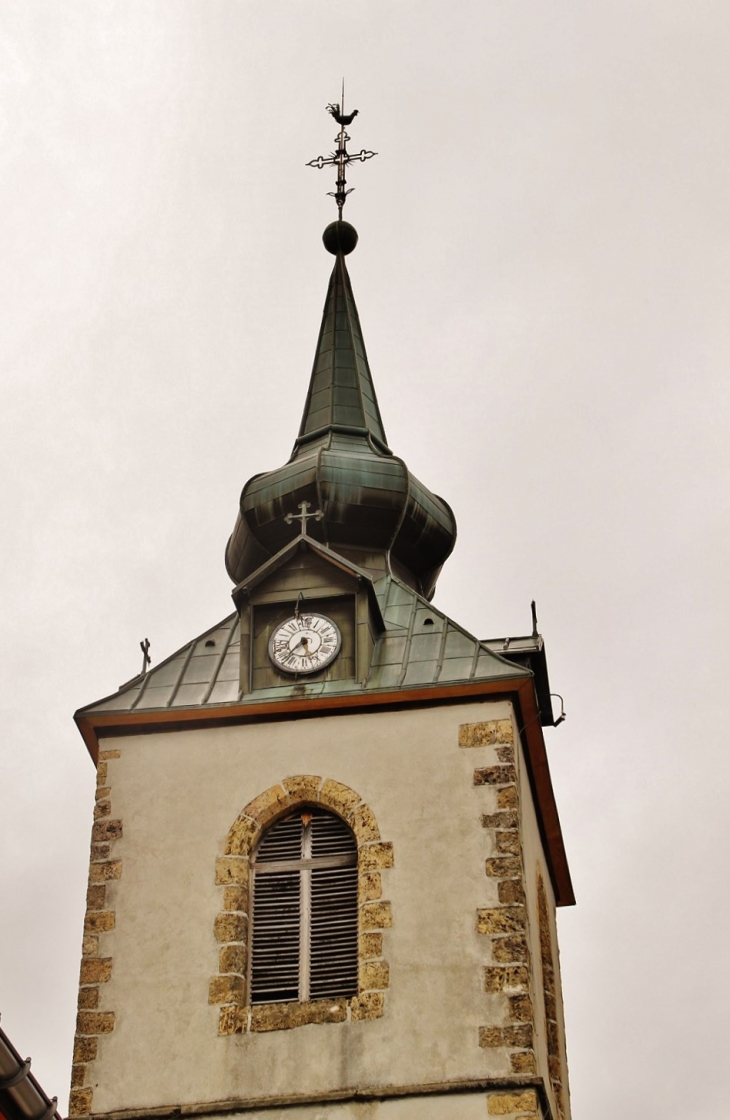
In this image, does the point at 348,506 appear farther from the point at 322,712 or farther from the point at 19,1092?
the point at 19,1092

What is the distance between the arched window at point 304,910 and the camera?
18.5 m

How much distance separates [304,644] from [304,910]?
296cm

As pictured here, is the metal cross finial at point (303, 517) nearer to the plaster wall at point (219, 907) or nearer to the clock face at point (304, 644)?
the clock face at point (304, 644)

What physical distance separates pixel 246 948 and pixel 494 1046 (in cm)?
236

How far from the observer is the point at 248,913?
1903 cm

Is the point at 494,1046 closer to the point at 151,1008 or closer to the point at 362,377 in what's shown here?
the point at 151,1008

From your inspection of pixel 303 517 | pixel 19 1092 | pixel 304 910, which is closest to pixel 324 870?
pixel 304 910

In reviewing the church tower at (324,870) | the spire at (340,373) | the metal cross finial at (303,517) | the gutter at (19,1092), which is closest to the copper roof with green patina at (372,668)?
the church tower at (324,870)

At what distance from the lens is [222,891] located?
62.6 feet

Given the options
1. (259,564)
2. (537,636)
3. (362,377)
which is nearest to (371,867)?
(537,636)

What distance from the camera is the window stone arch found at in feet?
59.6

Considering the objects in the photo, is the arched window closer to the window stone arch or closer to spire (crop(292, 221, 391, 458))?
the window stone arch

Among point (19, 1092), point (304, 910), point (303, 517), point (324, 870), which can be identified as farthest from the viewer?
point (303, 517)

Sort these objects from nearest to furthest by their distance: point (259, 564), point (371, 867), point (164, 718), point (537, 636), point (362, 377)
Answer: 1. point (371, 867)
2. point (164, 718)
3. point (537, 636)
4. point (259, 564)
5. point (362, 377)
